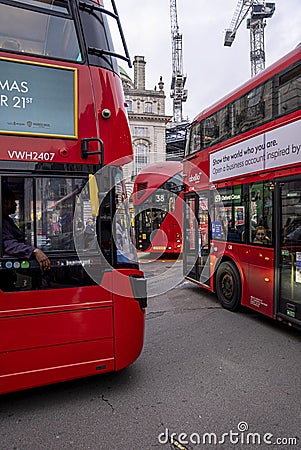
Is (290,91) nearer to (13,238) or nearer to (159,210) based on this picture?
(13,238)

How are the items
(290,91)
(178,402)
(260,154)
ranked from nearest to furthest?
(178,402) < (290,91) < (260,154)

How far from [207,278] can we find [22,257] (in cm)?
526

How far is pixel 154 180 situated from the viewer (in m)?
15.0

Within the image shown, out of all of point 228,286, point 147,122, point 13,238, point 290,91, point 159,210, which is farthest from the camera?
point 147,122

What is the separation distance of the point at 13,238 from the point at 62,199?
58cm

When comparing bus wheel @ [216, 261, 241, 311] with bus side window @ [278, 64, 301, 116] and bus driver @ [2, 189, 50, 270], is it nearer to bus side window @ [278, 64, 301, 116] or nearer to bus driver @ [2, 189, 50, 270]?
bus side window @ [278, 64, 301, 116]

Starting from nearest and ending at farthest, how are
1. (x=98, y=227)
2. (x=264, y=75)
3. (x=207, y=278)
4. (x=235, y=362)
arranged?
(x=98, y=227), (x=235, y=362), (x=264, y=75), (x=207, y=278)

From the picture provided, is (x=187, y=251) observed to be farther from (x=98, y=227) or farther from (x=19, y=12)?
(x=19, y=12)

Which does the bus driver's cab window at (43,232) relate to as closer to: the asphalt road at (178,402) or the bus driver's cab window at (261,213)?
the asphalt road at (178,402)

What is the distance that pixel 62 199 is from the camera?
10.9 feet

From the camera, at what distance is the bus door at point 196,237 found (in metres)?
7.73

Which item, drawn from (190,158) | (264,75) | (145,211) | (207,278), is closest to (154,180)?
(145,211)

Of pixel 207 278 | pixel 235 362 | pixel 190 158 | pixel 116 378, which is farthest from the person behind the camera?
pixel 190 158

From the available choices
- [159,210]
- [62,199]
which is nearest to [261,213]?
[62,199]
